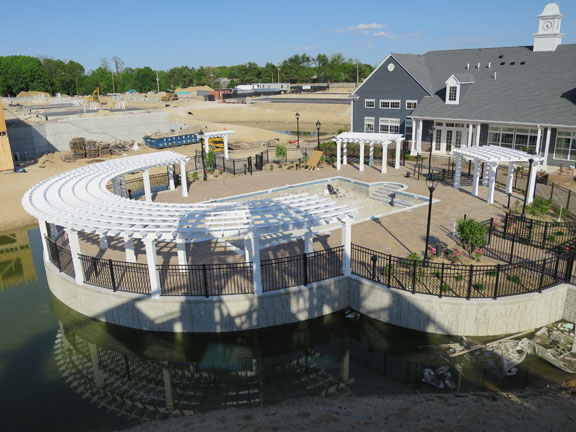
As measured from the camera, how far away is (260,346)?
13562 millimetres

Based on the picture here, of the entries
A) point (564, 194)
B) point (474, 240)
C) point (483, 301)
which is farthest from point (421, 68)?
point (483, 301)

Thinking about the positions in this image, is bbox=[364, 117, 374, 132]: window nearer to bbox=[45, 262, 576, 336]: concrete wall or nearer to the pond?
bbox=[45, 262, 576, 336]: concrete wall

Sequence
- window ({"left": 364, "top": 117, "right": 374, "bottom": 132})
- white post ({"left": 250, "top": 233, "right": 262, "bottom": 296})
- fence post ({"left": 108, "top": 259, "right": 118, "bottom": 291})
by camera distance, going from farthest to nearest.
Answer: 1. window ({"left": 364, "top": 117, "right": 374, "bottom": 132})
2. fence post ({"left": 108, "top": 259, "right": 118, "bottom": 291})
3. white post ({"left": 250, "top": 233, "right": 262, "bottom": 296})

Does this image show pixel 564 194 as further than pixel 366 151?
No

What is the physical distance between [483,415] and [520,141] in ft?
83.1

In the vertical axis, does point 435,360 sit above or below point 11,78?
below

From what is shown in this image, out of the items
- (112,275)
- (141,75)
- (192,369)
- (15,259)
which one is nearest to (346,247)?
(192,369)

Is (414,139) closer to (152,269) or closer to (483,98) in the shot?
(483,98)

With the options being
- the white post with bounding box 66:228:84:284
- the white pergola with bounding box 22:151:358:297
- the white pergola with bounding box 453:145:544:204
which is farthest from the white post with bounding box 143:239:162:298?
the white pergola with bounding box 453:145:544:204

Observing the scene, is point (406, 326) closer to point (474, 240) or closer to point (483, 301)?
point (483, 301)

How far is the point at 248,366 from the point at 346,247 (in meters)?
4.75

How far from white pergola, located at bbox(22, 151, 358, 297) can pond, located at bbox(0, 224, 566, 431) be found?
1865mm

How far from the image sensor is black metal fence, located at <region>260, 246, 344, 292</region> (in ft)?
46.3

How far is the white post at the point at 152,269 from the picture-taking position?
13.2 meters
